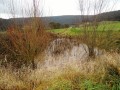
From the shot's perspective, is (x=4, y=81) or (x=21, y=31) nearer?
(x=4, y=81)

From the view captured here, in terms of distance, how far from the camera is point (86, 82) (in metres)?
6.90

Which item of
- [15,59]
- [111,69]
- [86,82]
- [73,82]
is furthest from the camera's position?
[15,59]

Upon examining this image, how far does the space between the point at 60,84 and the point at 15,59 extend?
6.12 meters

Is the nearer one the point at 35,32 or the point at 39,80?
the point at 39,80

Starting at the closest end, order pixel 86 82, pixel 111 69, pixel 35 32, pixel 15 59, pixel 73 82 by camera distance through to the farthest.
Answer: pixel 86 82, pixel 73 82, pixel 111 69, pixel 35 32, pixel 15 59

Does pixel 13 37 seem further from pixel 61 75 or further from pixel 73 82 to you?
pixel 73 82

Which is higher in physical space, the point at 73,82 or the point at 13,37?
the point at 13,37

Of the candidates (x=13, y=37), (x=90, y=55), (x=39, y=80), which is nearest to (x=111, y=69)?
(x=39, y=80)

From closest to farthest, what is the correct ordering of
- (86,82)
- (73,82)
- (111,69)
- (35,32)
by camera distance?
1. (86,82)
2. (73,82)
3. (111,69)
4. (35,32)

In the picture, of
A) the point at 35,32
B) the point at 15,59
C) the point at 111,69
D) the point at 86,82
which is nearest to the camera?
the point at 86,82

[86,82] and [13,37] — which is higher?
[13,37]

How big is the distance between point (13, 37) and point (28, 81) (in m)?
3.13

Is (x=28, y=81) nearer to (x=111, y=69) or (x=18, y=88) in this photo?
(x=18, y=88)

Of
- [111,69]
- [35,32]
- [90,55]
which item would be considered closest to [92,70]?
[111,69]
